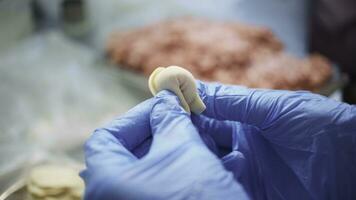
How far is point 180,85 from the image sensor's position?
0.92 m

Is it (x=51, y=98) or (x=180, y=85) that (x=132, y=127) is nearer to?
(x=180, y=85)

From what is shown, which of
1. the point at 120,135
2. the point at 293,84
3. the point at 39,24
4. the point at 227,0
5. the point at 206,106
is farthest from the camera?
the point at 39,24

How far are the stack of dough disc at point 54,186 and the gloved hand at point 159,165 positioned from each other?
435 mm

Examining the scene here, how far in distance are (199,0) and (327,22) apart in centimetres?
67

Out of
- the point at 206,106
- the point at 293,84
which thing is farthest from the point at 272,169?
the point at 293,84

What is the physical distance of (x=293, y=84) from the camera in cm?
179

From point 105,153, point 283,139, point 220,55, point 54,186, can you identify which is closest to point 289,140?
point 283,139

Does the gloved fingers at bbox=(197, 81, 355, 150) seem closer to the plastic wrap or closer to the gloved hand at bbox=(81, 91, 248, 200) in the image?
the gloved hand at bbox=(81, 91, 248, 200)

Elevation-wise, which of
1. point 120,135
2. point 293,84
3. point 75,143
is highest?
point 120,135

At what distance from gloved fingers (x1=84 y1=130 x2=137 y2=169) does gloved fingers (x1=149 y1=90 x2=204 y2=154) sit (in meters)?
0.05

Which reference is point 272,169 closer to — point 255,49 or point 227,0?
point 255,49

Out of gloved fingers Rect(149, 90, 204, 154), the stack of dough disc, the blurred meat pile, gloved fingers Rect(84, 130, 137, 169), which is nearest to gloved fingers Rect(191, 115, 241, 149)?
gloved fingers Rect(149, 90, 204, 154)

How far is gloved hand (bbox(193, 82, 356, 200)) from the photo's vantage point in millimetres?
947

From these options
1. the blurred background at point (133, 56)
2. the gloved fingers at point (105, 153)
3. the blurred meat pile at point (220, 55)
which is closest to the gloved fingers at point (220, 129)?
the gloved fingers at point (105, 153)
